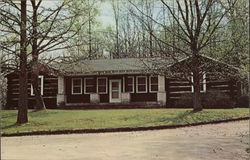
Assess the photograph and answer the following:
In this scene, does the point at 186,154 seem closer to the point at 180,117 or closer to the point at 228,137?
the point at 228,137

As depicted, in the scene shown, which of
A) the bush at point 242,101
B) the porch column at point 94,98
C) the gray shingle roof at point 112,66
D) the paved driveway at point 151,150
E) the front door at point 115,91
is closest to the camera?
the paved driveway at point 151,150

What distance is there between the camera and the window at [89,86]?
35.4 metres

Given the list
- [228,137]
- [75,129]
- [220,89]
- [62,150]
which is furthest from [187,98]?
[62,150]

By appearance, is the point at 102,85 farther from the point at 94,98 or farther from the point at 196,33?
the point at 196,33

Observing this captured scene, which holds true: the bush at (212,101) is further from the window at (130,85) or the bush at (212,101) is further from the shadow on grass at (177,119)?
the shadow on grass at (177,119)

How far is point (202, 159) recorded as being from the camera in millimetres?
9727

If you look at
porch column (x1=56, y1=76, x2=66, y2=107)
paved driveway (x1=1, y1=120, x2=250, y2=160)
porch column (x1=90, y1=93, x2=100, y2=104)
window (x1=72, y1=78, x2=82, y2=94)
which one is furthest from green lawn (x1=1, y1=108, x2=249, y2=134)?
window (x1=72, y1=78, x2=82, y2=94)

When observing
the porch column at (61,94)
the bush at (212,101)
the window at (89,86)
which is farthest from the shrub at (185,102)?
the porch column at (61,94)

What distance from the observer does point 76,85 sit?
35.8 metres

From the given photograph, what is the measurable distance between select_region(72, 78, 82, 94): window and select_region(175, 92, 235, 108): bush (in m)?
9.51

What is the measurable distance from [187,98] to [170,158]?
69.5 feet

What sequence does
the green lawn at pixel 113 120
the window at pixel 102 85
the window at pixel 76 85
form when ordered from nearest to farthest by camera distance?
the green lawn at pixel 113 120 → the window at pixel 102 85 → the window at pixel 76 85

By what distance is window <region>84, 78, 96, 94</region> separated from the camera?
35.4m

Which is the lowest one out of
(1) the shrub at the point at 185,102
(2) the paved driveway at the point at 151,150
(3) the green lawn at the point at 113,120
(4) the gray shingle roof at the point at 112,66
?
(2) the paved driveway at the point at 151,150
